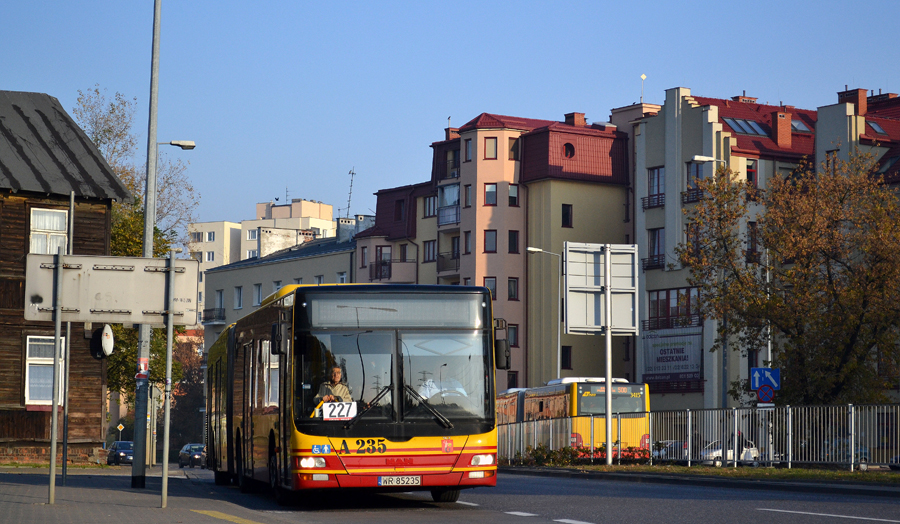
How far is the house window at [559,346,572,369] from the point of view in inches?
2798

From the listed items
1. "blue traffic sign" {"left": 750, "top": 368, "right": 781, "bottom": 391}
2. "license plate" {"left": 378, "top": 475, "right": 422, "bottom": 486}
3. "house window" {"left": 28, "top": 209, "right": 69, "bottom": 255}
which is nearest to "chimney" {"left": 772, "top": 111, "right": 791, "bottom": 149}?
"blue traffic sign" {"left": 750, "top": 368, "right": 781, "bottom": 391}

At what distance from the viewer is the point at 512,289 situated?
73750 mm

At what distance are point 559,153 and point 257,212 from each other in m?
97.4

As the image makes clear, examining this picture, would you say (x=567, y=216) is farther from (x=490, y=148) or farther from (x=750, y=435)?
(x=750, y=435)

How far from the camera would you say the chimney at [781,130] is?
66188mm

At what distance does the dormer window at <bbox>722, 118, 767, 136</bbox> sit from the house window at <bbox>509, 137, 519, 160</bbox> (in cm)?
1238

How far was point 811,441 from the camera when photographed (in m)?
28.7

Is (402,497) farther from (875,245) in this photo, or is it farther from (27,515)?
(875,245)

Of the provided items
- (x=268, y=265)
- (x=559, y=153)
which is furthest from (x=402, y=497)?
(x=268, y=265)

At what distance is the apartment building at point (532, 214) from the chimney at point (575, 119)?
1.00 m

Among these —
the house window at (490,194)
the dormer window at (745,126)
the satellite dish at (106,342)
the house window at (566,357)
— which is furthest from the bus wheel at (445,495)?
the house window at (490,194)

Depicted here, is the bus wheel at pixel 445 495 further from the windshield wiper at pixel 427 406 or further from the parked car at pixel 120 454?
the parked car at pixel 120 454

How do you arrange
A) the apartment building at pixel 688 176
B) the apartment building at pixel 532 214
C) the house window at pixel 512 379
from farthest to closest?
1. the house window at pixel 512 379
2. the apartment building at pixel 532 214
3. the apartment building at pixel 688 176

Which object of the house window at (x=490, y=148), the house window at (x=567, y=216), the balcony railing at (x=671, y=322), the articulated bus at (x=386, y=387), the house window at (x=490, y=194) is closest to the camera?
the articulated bus at (x=386, y=387)
